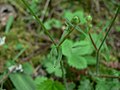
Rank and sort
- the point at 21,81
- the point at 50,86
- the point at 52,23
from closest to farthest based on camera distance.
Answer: the point at 50,86 < the point at 21,81 < the point at 52,23

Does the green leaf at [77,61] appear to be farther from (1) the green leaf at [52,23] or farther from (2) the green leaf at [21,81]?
(1) the green leaf at [52,23]

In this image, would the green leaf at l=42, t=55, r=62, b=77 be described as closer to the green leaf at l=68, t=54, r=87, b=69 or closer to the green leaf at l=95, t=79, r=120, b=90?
the green leaf at l=68, t=54, r=87, b=69

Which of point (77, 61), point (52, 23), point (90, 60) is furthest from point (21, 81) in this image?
point (52, 23)

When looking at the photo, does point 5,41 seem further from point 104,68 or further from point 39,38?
point 104,68

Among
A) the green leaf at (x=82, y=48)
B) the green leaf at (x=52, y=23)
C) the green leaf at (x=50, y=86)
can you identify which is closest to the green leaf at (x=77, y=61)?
the green leaf at (x=82, y=48)

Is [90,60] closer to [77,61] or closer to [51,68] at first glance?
[77,61]

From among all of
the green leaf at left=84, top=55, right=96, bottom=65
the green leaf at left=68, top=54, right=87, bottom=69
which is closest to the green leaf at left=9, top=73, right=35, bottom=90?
the green leaf at left=68, top=54, right=87, bottom=69
